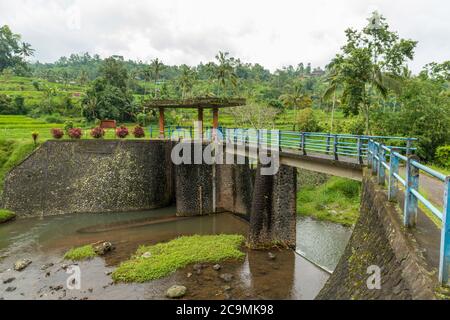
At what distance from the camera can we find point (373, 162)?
8.39 meters

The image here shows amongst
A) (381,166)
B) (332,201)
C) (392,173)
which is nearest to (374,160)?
(381,166)

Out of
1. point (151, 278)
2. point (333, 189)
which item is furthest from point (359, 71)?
point (151, 278)

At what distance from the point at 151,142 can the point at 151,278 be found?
418 inches

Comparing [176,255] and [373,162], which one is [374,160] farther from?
[176,255]

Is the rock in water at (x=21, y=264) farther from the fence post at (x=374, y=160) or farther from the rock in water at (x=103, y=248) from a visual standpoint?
the fence post at (x=374, y=160)

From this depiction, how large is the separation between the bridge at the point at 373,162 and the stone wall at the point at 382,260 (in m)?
0.22

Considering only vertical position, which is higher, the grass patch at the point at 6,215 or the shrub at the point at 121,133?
the shrub at the point at 121,133

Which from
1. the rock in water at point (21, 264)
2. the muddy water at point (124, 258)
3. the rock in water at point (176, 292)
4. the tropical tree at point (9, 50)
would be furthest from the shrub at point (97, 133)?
the tropical tree at point (9, 50)

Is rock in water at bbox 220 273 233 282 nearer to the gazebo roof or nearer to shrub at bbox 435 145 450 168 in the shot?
the gazebo roof

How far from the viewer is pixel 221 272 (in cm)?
1117

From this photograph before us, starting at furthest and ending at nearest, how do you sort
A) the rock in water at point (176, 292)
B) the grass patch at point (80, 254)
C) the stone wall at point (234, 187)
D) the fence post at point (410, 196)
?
the stone wall at point (234, 187) < the grass patch at point (80, 254) < the rock in water at point (176, 292) < the fence post at point (410, 196)

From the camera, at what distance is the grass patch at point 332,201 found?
1910 centimetres

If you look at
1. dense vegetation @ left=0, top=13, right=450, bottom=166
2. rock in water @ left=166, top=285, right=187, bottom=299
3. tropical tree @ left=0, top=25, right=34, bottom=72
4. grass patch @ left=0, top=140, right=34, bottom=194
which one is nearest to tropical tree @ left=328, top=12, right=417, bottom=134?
dense vegetation @ left=0, top=13, right=450, bottom=166
